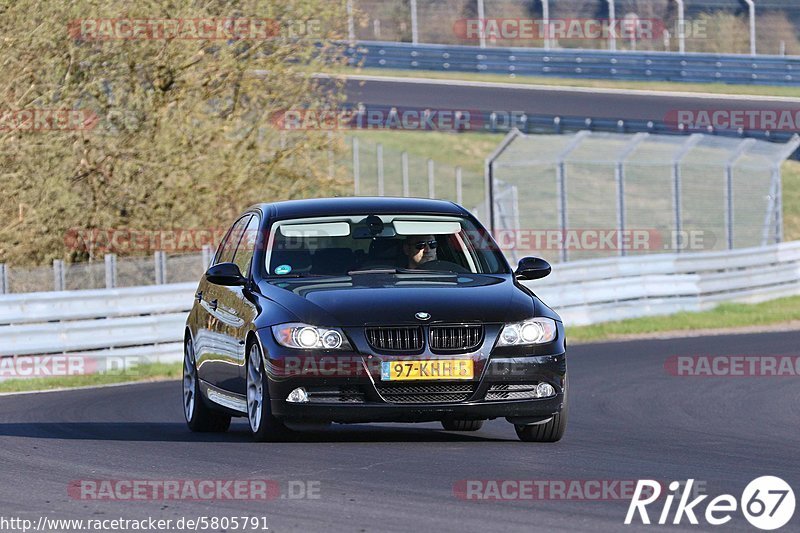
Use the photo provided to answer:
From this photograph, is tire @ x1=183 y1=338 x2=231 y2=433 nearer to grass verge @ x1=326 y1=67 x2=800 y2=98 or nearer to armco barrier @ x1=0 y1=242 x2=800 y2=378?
armco barrier @ x1=0 y1=242 x2=800 y2=378

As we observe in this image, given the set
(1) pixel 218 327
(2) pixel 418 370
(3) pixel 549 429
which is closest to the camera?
(2) pixel 418 370

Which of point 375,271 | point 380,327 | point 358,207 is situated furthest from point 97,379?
point 380,327

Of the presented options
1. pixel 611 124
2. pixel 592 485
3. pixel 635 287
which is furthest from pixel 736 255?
pixel 592 485

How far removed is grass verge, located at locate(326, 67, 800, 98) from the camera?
42.5 m

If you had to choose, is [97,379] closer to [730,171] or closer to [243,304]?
[243,304]

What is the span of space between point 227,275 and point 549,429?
2.30 m

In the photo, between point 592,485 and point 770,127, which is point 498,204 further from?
point 592,485

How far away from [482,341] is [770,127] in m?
28.3

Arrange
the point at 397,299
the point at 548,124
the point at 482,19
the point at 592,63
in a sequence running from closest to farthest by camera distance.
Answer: the point at 397,299
the point at 548,124
the point at 482,19
the point at 592,63

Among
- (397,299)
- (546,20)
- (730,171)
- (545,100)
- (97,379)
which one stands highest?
(397,299)

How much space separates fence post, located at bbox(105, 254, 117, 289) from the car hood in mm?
9960

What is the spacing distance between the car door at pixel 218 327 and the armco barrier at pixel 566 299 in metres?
6.72

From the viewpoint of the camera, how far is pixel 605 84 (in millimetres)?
47625

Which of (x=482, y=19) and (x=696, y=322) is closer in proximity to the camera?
(x=696, y=322)
